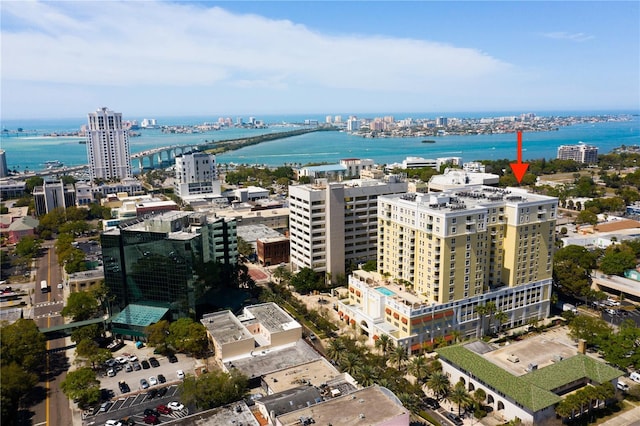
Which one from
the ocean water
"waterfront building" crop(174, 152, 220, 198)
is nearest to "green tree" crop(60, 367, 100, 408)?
"waterfront building" crop(174, 152, 220, 198)

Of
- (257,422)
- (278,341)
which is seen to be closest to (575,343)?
(278,341)

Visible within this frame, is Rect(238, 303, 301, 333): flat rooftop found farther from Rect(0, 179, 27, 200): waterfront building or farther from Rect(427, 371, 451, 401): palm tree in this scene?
Rect(0, 179, 27, 200): waterfront building

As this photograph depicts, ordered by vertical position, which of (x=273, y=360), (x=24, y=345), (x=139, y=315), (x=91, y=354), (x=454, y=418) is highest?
(x=24, y=345)

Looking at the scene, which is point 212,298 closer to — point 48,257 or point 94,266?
point 94,266

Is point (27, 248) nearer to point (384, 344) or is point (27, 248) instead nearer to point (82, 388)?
point (82, 388)

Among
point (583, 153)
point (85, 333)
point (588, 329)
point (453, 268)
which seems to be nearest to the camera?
point (588, 329)

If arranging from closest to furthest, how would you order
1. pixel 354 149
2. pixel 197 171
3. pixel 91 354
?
1. pixel 91 354
2. pixel 197 171
3. pixel 354 149

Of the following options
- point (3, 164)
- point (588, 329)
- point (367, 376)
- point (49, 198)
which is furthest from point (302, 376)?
point (3, 164)
